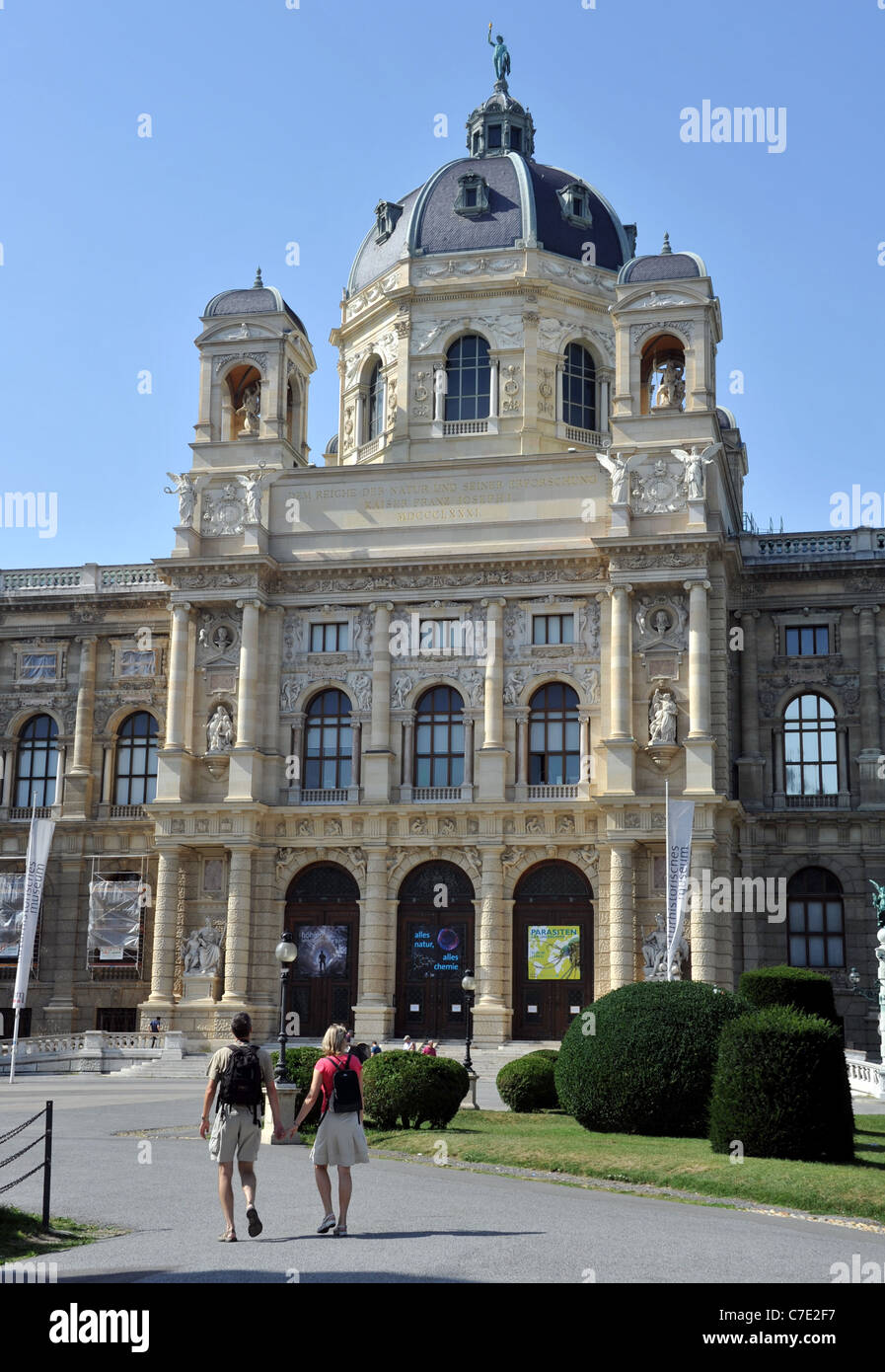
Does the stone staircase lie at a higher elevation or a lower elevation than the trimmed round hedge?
lower

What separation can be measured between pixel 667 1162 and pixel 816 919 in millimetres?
31749

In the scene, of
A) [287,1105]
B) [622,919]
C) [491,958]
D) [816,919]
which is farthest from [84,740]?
[287,1105]

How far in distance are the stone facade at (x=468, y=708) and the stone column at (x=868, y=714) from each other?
0.09 metres

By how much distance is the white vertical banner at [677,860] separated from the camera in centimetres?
4625

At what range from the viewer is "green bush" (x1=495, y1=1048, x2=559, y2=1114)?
30734 mm

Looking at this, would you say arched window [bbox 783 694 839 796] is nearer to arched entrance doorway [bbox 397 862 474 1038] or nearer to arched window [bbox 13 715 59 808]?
arched entrance doorway [bbox 397 862 474 1038]

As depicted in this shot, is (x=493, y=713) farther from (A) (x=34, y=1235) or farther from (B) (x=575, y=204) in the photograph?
(A) (x=34, y=1235)

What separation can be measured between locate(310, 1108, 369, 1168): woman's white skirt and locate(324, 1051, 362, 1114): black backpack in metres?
0.08

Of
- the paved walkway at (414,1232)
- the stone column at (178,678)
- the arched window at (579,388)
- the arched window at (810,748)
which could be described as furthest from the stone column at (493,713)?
the paved walkway at (414,1232)

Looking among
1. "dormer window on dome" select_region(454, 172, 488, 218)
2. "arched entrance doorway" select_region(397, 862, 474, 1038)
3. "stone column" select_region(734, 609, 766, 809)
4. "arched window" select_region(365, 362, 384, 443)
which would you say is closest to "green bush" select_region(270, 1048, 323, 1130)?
"arched entrance doorway" select_region(397, 862, 474, 1038)

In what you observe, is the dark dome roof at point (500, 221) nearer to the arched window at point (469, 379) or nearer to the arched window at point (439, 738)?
the arched window at point (469, 379)

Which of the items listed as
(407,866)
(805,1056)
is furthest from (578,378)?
(805,1056)

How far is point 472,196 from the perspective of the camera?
61.0 metres
